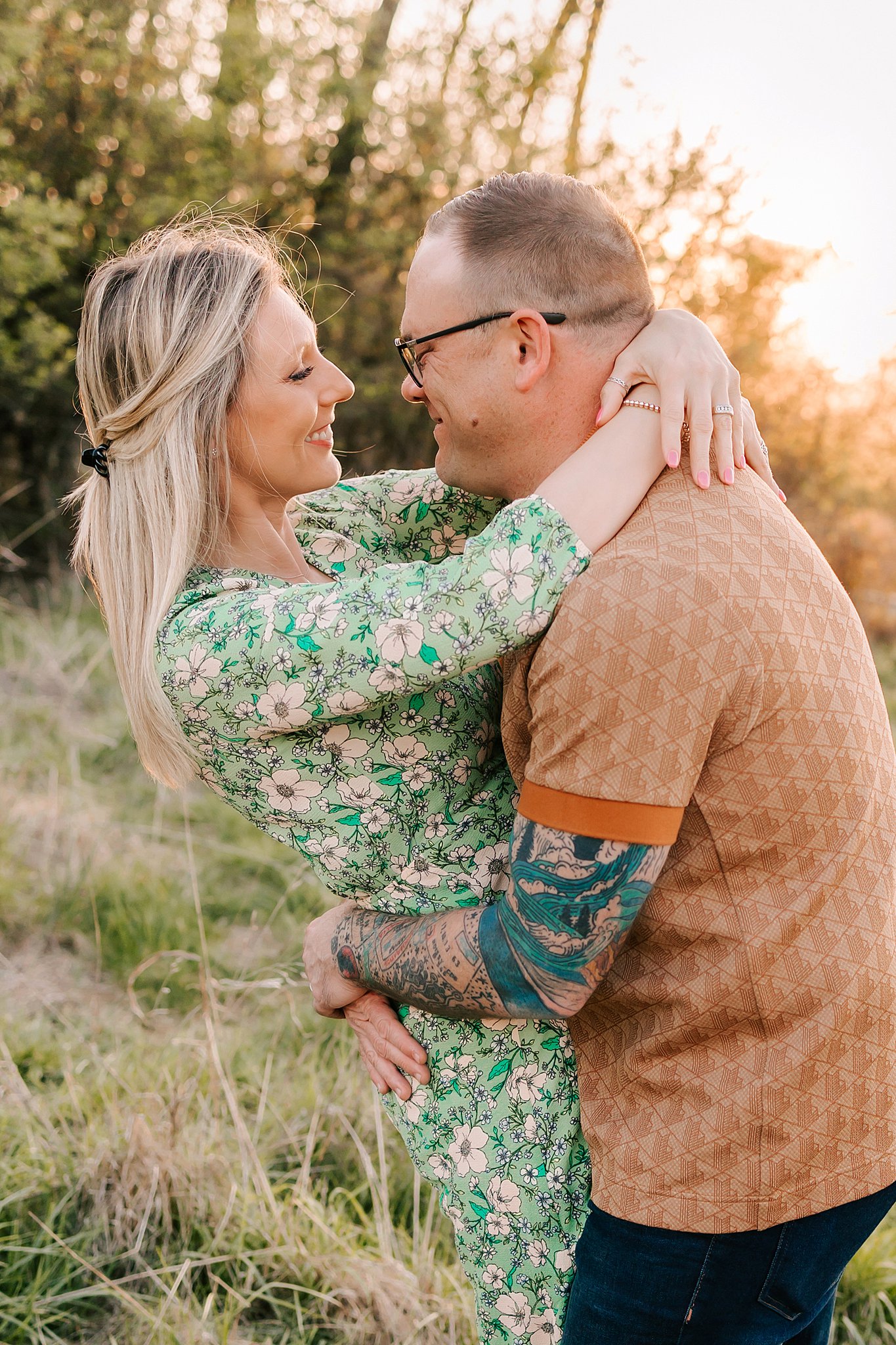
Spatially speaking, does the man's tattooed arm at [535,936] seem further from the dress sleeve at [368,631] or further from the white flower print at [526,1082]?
the dress sleeve at [368,631]

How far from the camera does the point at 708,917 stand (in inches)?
60.5

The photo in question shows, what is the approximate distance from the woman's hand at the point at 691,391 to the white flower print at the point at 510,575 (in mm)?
321

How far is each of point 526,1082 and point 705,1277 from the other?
1.24ft

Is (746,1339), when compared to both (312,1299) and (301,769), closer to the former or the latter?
(301,769)

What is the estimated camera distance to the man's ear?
72.0 inches

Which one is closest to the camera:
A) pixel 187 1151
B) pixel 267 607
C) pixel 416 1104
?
pixel 267 607

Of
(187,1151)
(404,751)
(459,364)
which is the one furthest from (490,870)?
(187,1151)

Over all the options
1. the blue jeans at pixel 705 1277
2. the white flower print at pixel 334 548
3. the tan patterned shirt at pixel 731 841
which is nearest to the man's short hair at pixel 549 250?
the tan patterned shirt at pixel 731 841

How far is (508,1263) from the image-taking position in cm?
175

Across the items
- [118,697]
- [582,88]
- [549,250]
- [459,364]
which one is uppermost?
[582,88]

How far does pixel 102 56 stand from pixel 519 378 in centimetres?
731

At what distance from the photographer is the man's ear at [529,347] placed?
6.00ft

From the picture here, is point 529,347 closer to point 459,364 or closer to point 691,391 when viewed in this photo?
point 459,364

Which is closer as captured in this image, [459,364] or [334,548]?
[459,364]
